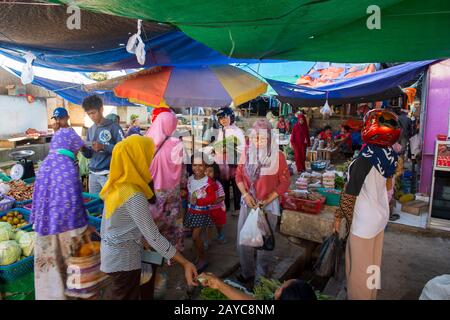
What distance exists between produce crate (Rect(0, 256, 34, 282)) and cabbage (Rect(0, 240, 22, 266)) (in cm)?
8

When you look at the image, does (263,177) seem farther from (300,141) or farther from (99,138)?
(300,141)

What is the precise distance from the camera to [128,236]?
2152 mm

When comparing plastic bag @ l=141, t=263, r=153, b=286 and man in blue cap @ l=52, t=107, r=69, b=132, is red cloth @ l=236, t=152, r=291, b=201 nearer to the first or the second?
plastic bag @ l=141, t=263, r=153, b=286

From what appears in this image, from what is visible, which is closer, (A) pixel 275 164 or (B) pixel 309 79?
(A) pixel 275 164

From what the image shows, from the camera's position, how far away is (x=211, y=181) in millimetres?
3793

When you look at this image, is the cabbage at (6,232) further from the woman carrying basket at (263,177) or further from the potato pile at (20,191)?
the woman carrying basket at (263,177)

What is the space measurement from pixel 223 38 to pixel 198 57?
4.20 feet

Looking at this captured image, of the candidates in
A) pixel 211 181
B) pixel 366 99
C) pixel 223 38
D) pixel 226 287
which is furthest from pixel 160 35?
pixel 366 99

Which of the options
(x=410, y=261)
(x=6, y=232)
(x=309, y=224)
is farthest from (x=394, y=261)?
(x=6, y=232)

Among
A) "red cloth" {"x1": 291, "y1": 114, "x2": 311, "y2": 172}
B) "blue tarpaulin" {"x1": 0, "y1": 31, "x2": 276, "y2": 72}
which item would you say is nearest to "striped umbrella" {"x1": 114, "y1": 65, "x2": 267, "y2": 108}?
"blue tarpaulin" {"x1": 0, "y1": 31, "x2": 276, "y2": 72}

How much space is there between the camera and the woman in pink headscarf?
3.36 metres

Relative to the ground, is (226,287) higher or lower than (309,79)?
lower

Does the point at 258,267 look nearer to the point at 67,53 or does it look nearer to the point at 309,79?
the point at 67,53

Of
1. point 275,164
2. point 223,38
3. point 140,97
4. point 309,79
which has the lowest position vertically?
point 275,164
